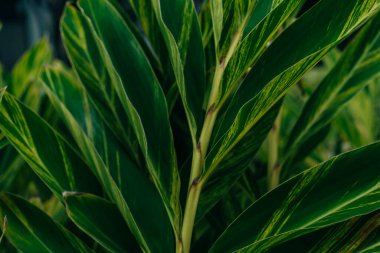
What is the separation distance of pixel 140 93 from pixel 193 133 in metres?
0.11

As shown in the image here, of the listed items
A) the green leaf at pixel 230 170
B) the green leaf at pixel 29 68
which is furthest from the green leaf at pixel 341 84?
the green leaf at pixel 29 68

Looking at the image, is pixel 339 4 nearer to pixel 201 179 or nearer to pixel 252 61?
pixel 252 61

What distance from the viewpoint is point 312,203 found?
56 cm

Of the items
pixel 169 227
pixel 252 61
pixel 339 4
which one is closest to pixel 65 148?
pixel 169 227

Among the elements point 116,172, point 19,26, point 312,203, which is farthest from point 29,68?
point 19,26

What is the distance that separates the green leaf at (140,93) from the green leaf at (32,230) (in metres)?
0.15

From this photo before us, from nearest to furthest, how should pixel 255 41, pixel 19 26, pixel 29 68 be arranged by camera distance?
pixel 255 41
pixel 29 68
pixel 19 26

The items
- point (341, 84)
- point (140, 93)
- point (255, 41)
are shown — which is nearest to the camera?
point (255, 41)

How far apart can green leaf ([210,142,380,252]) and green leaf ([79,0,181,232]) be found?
0.28 ft

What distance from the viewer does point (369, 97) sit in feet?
4.27

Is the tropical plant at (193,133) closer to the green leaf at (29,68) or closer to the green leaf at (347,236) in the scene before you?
the green leaf at (347,236)

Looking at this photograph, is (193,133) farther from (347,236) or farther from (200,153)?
(347,236)

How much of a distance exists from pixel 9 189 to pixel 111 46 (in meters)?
0.35

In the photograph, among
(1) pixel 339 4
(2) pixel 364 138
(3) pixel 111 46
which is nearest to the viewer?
(1) pixel 339 4
